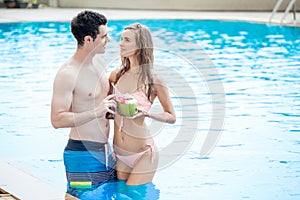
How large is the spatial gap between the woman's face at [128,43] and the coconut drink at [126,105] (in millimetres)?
328

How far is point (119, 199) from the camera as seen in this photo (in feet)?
14.7

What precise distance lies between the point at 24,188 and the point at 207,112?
12.0 ft

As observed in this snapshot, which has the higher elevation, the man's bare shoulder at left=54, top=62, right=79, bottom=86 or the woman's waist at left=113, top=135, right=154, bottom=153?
the man's bare shoulder at left=54, top=62, right=79, bottom=86

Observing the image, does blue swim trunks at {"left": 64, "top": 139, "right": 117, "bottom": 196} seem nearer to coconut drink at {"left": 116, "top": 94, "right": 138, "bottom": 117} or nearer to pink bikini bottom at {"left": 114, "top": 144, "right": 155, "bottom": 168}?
pink bikini bottom at {"left": 114, "top": 144, "right": 155, "bottom": 168}

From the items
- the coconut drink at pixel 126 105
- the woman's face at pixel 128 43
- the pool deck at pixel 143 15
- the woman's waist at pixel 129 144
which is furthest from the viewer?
the pool deck at pixel 143 15

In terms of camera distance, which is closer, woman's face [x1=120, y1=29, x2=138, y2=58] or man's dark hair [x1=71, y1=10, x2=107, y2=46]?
man's dark hair [x1=71, y1=10, x2=107, y2=46]

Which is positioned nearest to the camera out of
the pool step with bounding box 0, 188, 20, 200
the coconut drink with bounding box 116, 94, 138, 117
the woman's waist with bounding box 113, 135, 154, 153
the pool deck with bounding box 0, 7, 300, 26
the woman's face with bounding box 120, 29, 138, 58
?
the coconut drink with bounding box 116, 94, 138, 117

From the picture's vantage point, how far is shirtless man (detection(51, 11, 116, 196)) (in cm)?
390

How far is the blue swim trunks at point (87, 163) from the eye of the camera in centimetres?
406

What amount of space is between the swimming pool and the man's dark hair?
660mm

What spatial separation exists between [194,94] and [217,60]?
9.74 ft

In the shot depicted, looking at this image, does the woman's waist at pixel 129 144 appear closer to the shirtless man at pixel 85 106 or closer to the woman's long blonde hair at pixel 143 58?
the shirtless man at pixel 85 106

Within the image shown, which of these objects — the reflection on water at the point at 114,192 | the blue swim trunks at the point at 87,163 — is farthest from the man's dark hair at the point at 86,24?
the reflection on water at the point at 114,192

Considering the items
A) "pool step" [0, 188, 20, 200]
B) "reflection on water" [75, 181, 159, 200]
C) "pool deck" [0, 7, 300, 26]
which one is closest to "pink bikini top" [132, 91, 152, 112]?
"reflection on water" [75, 181, 159, 200]
